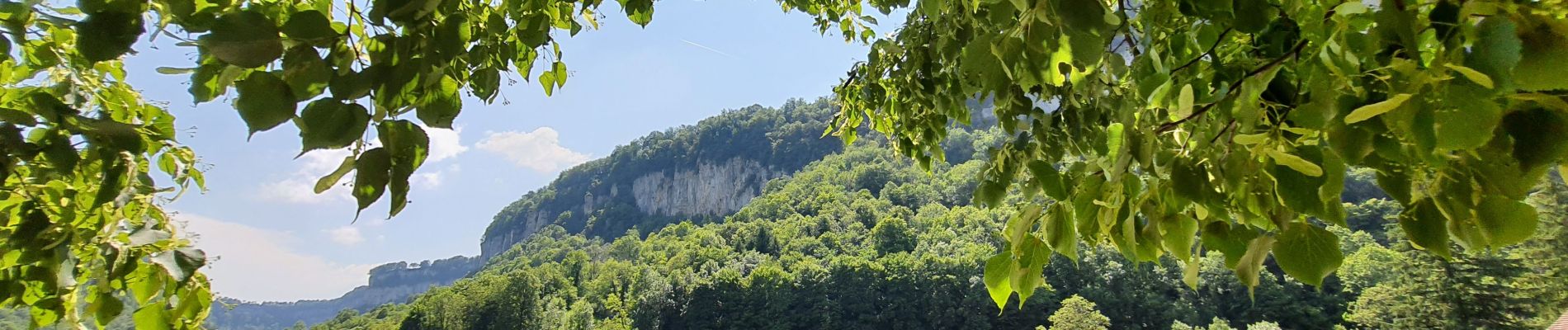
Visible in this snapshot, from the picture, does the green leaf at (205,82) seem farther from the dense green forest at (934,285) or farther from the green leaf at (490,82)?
the dense green forest at (934,285)

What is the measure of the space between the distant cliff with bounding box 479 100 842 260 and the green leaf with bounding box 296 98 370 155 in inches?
2785

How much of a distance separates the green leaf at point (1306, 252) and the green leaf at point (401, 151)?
810 millimetres

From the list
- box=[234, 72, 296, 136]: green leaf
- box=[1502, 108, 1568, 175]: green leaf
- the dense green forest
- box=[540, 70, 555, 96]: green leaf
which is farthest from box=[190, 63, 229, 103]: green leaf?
the dense green forest

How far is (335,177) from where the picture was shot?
0.54 metres

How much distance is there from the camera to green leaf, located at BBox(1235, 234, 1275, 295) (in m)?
0.69

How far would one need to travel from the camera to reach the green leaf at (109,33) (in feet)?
2.10

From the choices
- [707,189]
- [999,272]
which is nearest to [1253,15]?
[999,272]

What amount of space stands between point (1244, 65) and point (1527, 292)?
2314cm

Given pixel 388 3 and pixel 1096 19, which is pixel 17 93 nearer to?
pixel 388 3

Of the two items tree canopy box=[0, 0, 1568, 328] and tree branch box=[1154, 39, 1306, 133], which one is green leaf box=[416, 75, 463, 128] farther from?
tree branch box=[1154, 39, 1306, 133]

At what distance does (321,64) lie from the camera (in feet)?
1.72

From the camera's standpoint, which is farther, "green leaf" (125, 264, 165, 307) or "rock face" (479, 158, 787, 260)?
"rock face" (479, 158, 787, 260)

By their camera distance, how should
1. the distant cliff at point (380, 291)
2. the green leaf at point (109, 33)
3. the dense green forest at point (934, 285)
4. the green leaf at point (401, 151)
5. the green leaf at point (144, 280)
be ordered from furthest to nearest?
the distant cliff at point (380, 291) → the dense green forest at point (934, 285) → the green leaf at point (144, 280) → the green leaf at point (109, 33) → the green leaf at point (401, 151)

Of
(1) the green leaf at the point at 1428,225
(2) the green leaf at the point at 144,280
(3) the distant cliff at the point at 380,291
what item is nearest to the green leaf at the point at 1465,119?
(1) the green leaf at the point at 1428,225
